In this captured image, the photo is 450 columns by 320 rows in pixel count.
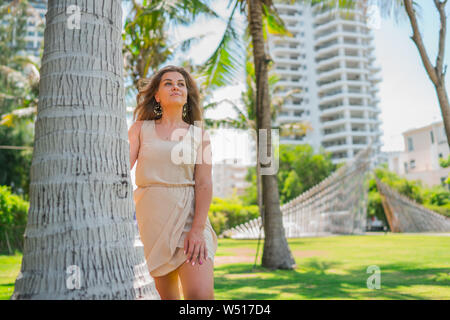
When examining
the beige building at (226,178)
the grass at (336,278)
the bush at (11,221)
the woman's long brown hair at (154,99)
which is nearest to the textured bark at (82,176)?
the woman's long brown hair at (154,99)

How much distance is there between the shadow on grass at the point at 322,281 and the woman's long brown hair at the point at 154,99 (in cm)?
304

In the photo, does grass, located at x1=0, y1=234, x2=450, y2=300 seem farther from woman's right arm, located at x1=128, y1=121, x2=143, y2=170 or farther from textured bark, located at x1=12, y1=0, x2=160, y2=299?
textured bark, located at x1=12, y1=0, x2=160, y2=299

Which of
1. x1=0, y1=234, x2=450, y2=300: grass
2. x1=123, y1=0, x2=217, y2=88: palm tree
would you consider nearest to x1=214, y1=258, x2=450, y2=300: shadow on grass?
x1=0, y1=234, x2=450, y2=300: grass

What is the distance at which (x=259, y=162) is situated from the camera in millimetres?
8203

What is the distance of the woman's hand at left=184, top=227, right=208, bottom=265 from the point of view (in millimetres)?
1923

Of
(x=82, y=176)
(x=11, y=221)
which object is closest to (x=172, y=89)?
(x=82, y=176)

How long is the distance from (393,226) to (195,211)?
67.8 ft

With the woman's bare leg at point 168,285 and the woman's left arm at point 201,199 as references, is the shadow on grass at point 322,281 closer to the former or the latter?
the woman's bare leg at point 168,285

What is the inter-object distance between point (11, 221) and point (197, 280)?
1069cm

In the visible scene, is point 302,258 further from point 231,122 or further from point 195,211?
point 231,122

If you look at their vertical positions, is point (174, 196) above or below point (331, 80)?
below

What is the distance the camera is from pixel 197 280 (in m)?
1.89

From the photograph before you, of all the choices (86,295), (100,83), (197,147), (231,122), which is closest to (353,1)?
(197,147)

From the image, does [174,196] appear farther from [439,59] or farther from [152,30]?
[152,30]
